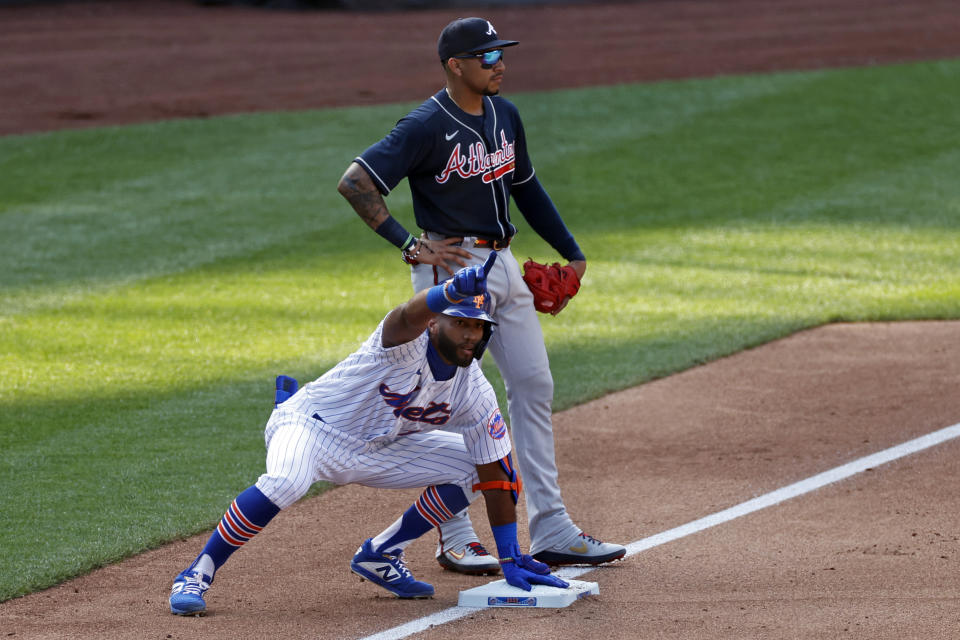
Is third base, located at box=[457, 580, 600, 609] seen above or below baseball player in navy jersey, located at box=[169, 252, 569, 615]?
below

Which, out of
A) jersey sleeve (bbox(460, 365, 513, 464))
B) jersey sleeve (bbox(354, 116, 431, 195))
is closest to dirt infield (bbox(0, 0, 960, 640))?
jersey sleeve (bbox(460, 365, 513, 464))

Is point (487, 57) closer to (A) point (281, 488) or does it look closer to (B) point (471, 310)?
(B) point (471, 310)

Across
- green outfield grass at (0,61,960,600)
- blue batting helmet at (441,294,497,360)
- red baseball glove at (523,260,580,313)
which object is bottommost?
green outfield grass at (0,61,960,600)

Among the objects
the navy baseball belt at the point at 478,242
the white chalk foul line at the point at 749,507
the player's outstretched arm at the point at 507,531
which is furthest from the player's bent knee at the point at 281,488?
the navy baseball belt at the point at 478,242

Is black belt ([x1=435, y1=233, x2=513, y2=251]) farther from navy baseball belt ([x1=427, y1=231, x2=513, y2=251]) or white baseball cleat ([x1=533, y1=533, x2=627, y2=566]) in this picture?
white baseball cleat ([x1=533, y1=533, x2=627, y2=566])

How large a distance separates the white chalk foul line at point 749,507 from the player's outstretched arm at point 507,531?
19 cm

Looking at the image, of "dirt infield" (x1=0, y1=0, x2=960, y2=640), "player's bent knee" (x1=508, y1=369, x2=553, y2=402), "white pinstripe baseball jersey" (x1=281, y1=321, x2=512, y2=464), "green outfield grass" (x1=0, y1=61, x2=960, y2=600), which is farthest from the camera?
"green outfield grass" (x1=0, y1=61, x2=960, y2=600)

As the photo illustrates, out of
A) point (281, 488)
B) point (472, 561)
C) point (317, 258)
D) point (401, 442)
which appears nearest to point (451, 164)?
point (401, 442)

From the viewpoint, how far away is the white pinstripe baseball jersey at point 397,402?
4699 millimetres

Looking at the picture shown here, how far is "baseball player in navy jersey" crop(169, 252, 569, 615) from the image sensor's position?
4598 millimetres

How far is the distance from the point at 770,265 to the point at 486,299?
6366 mm

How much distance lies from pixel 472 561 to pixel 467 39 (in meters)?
1.95

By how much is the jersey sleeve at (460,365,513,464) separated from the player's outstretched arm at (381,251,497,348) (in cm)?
40

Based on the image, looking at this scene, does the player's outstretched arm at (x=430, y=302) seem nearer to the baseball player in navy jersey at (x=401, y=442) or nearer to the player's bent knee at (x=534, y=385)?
the baseball player in navy jersey at (x=401, y=442)
